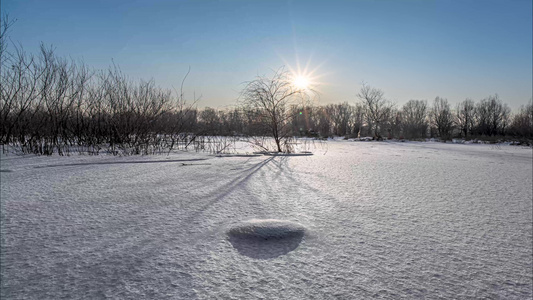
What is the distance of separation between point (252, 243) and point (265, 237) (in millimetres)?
71

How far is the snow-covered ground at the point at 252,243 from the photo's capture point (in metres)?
0.76

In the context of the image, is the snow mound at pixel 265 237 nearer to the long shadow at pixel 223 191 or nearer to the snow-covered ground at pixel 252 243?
the snow-covered ground at pixel 252 243

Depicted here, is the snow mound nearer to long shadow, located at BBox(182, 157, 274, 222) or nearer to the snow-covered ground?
the snow-covered ground

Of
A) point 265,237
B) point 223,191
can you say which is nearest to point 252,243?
point 265,237

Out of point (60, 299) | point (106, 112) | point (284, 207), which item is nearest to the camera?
point (60, 299)

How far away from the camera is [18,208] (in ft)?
4.41

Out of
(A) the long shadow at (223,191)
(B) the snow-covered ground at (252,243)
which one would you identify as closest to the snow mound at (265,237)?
(B) the snow-covered ground at (252,243)

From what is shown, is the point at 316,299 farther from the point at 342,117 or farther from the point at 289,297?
the point at 342,117

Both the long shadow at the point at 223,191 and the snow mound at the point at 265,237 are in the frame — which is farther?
the long shadow at the point at 223,191

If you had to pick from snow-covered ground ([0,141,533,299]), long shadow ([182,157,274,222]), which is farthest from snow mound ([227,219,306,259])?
long shadow ([182,157,274,222])

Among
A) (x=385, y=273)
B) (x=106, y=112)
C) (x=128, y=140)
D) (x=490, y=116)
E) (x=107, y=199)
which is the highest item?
(x=490, y=116)

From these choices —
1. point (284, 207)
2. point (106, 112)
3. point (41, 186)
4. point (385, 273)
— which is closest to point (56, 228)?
point (41, 186)

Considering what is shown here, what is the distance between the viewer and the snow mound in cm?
97

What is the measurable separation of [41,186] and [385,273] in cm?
215
